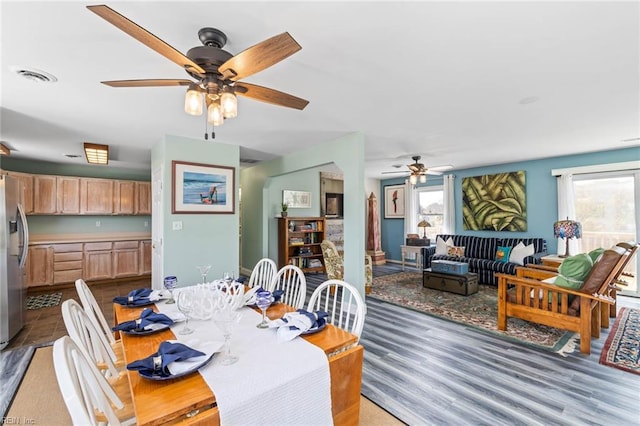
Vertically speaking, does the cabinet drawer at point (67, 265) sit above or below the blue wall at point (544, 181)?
below

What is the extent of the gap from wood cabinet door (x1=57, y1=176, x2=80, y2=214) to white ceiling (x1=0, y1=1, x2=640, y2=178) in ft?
5.21

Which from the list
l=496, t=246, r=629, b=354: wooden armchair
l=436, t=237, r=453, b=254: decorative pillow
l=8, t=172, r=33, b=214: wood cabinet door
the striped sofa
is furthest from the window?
l=8, t=172, r=33, b=214: wood cabinet door

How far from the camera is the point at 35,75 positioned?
220cm

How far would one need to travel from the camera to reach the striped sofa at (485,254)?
5.25 meters

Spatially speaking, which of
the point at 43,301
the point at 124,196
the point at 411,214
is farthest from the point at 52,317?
the point at 411,214

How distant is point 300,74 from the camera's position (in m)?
2.24

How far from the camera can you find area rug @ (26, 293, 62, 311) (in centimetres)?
441

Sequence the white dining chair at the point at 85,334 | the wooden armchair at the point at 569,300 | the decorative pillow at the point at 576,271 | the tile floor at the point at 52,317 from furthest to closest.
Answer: the tile floor at the point at 52,317 < the decorative pillow at the point at 576,271 < the wooden armchair at the point at 569,300 < the white dining chair at the point at 85,334

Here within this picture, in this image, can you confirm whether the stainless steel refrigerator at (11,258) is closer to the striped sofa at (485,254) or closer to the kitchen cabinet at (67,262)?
the kitchen cabinet at (67,262)

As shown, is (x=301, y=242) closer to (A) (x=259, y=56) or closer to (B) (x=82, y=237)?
(B) (x=82, y=237)

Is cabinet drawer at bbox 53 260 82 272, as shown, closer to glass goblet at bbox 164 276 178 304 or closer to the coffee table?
glass goblet at bbox 164 276 178 304

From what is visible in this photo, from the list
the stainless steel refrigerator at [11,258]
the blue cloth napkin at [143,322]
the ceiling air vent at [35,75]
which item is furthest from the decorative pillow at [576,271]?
the stainless steel refrigerator at [11,258]

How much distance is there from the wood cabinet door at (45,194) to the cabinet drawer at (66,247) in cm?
66

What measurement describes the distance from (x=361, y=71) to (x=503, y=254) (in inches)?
198
